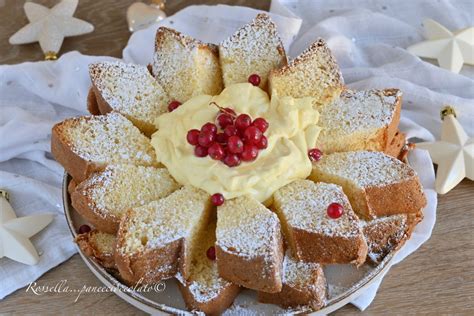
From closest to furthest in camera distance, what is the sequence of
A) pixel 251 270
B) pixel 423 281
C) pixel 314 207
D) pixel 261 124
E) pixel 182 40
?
1. pixel 251 270
2. pixel 314 207
3. pixel 261 124
4. pixel 423 281
5. pixel 182 40

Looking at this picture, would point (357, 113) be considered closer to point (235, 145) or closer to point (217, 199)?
point (235, 145)

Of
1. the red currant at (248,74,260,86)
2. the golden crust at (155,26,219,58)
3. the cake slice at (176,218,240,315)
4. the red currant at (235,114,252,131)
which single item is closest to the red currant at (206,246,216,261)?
the cake slice at (176,218,240,315)

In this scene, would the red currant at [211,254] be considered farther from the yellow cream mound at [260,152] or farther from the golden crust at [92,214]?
the golden crust at [92,214]

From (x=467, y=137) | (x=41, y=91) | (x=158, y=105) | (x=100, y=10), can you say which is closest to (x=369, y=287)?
(x=467, y=137)

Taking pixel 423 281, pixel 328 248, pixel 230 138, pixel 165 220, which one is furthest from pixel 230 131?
pixel 423 281

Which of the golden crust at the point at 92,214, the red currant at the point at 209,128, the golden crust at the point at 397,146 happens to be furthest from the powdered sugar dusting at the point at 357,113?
the golden crust at the point at 92,214

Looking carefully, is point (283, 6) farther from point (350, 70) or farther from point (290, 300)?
point (290, 300)

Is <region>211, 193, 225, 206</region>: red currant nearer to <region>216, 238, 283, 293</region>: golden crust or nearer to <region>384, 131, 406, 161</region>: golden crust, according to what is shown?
<region>216, 238, 283, 293</region>: golden crust
